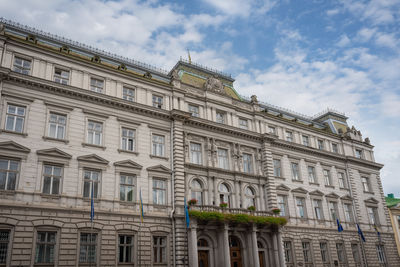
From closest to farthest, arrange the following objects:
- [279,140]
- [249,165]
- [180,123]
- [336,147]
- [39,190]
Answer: [39,190], [180,123], [249,165], [279,140], [336,147]

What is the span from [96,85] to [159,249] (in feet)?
50.3

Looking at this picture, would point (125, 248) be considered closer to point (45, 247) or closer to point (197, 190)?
point (45, 247)

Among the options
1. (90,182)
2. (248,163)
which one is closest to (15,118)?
(90,182)

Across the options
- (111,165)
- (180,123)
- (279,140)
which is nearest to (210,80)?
(180,123)

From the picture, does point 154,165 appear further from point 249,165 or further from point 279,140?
point 279,140

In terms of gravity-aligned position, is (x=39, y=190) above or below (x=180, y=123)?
below

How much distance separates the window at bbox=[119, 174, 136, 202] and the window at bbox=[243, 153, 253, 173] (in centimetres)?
1328

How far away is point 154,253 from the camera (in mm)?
31031

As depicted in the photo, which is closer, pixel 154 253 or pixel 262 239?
pixel 154 253

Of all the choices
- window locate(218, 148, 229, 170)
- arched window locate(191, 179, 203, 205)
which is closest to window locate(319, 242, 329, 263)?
window locate(218, 148, 229, 170)

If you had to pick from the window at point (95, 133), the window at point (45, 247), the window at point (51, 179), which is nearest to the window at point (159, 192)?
the window at point (95, 133)

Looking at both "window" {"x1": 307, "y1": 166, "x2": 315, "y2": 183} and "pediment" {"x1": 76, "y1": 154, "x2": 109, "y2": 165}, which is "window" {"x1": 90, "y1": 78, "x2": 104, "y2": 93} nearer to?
"pediment" {"x1": 76, "y1": 154, "x2": 109, "y2": 165}

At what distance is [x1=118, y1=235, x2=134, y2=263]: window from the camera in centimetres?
2934

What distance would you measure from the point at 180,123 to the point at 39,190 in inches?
564
